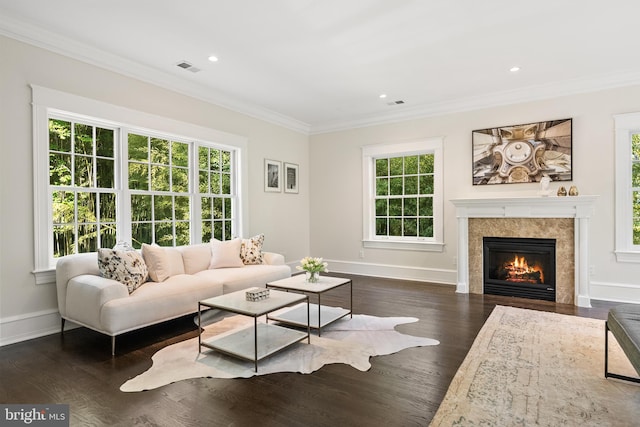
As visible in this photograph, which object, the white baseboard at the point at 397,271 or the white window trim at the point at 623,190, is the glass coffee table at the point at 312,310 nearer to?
the white baseboard at the point at 397,271

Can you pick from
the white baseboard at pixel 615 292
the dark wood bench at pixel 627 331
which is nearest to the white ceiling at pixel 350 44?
the dark wood bench at pixel 627 331

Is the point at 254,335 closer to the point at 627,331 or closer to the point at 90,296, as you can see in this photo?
the point at 90,296

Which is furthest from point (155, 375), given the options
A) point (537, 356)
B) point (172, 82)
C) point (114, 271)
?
point (172, 82)

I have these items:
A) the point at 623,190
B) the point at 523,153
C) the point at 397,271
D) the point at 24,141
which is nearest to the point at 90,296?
the point at 24,141

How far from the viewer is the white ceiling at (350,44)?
3000 mm

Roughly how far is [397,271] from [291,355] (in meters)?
3.59

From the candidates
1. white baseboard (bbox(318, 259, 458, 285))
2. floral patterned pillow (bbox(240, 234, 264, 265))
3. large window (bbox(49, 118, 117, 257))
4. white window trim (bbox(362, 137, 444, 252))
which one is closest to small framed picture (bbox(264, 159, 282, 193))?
floral patterned pillow (bbox(240, 234, 264, 265))

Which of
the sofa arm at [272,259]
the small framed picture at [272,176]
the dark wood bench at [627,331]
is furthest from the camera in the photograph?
the small framed picture at [272,176]

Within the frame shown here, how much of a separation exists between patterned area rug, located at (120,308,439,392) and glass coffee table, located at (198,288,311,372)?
70mm

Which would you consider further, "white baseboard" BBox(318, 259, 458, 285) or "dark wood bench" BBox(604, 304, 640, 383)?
"white baseboard" BBox(318, 259, 458, 285)

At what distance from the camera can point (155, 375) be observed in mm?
2521

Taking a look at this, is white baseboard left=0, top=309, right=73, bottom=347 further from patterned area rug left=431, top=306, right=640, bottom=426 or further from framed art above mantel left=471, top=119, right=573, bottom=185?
framed art above mantel left=471, top=119, right=573, bottom=185

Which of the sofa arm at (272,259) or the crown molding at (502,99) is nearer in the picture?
the crown molding at (502,99)

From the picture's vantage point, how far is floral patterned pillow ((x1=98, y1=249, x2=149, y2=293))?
332 cm
